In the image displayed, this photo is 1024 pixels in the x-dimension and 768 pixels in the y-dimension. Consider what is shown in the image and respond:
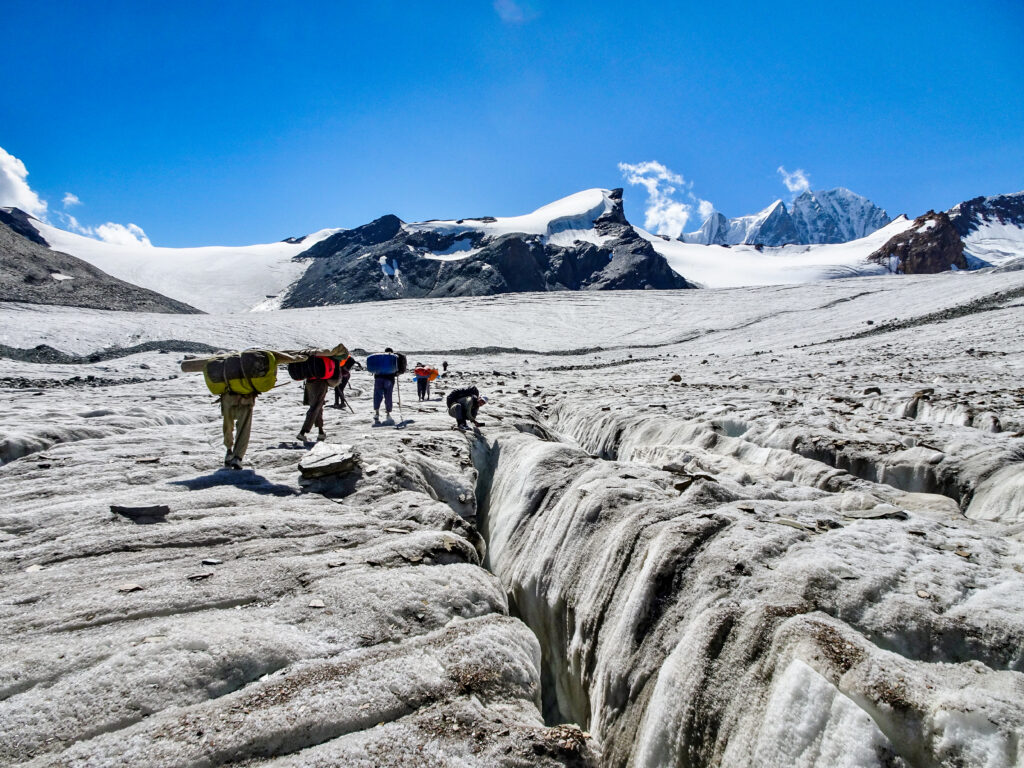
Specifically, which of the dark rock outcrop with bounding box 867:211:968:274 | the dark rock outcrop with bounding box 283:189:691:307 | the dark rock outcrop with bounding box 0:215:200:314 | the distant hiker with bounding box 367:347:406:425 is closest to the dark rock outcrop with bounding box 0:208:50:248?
the dark rock outcrop with bounding box 283:189:691:307

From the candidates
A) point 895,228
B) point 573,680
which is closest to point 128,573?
point 573,680

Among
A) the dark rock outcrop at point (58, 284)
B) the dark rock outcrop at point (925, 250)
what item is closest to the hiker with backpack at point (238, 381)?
the dark rock outcrop at point (58, 284)

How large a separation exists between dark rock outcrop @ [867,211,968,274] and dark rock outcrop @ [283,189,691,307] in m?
62.8

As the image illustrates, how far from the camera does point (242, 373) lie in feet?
21.8

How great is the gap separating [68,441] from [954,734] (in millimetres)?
10337

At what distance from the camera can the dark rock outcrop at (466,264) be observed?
A: 93875 millimetres

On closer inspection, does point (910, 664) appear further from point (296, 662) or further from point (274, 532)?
point (274, 532)

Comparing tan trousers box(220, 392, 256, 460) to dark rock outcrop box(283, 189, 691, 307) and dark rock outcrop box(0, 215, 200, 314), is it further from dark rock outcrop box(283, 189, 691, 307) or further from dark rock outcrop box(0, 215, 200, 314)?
dark rock outcrop box(283, 189, 691, 307)

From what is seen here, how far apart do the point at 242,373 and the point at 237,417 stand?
27.2 inches

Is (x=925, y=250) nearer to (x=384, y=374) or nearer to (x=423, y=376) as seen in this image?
(x=423, y=376)

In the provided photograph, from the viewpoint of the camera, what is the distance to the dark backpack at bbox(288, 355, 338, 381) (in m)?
8.46

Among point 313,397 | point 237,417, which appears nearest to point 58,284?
point 313,397

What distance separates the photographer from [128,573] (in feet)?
12.9

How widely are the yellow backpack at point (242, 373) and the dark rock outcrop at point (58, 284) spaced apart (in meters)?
44.0
